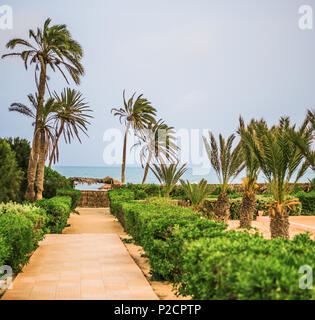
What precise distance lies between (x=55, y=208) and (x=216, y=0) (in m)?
10.0

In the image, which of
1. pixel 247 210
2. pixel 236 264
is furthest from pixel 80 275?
pixel 247 210

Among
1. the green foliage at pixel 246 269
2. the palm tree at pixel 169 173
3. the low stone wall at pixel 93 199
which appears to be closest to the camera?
the green foliage at pixel 246 269

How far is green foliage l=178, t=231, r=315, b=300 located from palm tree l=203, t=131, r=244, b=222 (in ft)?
29.6

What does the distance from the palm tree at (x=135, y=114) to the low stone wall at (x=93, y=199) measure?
7.31 ft

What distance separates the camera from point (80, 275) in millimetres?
5355

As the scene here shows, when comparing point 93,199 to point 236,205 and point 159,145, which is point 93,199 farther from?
point 236,205

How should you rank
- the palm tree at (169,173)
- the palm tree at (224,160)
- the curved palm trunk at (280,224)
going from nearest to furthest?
the curved palm trunk at (280,224) → the palm tree at (169,173) → the palm tree at (224,160)

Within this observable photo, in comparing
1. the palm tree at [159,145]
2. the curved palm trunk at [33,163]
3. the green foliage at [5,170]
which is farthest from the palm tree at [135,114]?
the green foliage at [5,170]

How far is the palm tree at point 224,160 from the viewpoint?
41.5ft

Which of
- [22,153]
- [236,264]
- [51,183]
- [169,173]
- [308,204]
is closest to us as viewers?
[236,264]

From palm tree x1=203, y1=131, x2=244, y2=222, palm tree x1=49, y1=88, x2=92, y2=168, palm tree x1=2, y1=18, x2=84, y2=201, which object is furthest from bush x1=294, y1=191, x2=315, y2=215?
palm tree x1=2, y1=18, x2=84, y2=201

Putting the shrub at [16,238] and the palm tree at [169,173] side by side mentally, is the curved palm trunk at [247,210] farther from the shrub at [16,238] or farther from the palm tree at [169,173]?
the shrub at [16,238]

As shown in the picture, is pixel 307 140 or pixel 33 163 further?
pixel 33 163

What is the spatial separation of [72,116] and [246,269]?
16.3m
